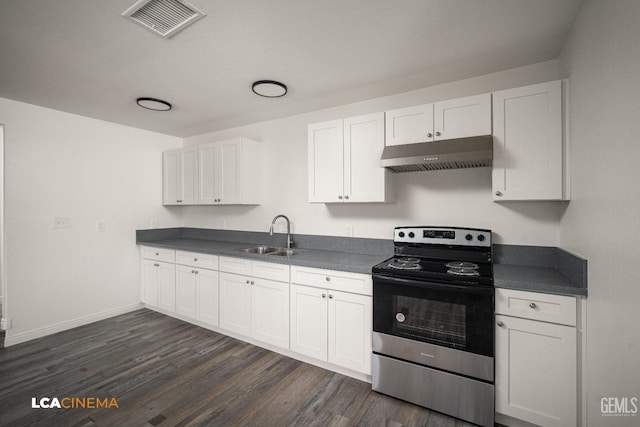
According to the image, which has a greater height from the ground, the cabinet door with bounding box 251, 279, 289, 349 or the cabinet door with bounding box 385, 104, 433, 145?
the cabinet door with bounding box 385, 104, 433, 145

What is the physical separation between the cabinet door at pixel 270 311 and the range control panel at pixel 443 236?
1159 millimetres

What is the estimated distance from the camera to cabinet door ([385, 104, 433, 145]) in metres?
2.18

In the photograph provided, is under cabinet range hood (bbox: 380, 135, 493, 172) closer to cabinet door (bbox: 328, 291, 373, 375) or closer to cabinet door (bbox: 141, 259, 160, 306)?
cabinet door (bbox: 328, 291, 373, 375)

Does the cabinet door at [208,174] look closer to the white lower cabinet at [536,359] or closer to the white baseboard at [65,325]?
the white baseboard at [65,325]

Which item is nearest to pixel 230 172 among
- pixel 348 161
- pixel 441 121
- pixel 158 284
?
pixel 348 161

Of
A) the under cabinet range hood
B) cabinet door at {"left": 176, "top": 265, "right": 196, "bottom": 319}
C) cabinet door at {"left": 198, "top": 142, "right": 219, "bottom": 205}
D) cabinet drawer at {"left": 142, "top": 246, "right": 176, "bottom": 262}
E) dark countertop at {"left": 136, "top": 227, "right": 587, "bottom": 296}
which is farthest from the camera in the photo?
cabinet door at {"left": 198, "top": 142, "right": 219, "bottom": 205}

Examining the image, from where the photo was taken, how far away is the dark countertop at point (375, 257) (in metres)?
1.65

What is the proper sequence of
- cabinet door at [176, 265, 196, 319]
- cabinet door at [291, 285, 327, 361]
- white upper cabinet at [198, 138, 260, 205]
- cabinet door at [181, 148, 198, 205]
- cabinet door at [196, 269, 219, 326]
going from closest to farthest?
cabinet door at [291, 285, 327, 361] < cabinet door at [196, 269, 219, 326] < cabinet door at [176, 265, 196, 319] < white upper cabinet at [198, 138, 260, 205] < cabinet door at [181, 148, 198, 205]

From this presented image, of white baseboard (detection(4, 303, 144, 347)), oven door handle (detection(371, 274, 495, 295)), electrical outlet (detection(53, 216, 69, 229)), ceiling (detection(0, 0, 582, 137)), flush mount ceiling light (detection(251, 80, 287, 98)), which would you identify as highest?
ceiling (detection(0, 0, 582, 137))

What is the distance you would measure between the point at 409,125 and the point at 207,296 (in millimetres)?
2708

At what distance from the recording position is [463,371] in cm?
177

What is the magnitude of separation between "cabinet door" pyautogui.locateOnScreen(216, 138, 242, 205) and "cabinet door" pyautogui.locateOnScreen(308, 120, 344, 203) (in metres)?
1.07

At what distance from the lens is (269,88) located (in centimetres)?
248

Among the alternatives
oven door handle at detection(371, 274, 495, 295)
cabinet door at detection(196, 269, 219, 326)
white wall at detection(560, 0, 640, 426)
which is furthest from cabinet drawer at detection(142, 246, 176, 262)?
white wall at detection(560, 0, 640, 426)
